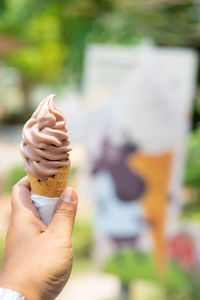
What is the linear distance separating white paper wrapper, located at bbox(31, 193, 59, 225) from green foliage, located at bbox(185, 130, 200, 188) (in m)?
3.98

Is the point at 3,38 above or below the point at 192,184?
above

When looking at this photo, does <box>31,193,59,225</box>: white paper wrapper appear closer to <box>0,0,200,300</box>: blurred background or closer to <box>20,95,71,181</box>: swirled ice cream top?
<box>20,95,71,181</box>: swirled ice cream top

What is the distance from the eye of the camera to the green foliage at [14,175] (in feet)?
22.1

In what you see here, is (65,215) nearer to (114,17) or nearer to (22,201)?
(22,201)

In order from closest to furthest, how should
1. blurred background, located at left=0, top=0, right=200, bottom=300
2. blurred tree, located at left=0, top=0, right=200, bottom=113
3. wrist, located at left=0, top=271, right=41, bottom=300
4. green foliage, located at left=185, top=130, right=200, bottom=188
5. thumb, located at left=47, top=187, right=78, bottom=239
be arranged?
wrist, located at left=0, top=271, right=41, bottom=300 → thumb, located at left=47, top=187, right=78, bottom=239 → blurred background, located at left=0, top=0, right=200, bottom=300 → green foliage, located at left=185, top=130, right=200, bottom=188 → blurred tree, located at left=0, top=0, right=200, bottom=113

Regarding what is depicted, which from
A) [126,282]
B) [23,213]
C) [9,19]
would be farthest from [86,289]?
[9,19]

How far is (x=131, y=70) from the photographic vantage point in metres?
4.08

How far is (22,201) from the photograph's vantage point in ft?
4.30

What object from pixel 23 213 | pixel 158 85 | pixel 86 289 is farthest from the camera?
pixel 86 289

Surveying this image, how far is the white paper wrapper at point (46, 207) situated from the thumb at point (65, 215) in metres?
0.03

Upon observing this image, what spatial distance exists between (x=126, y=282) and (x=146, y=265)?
0.29m

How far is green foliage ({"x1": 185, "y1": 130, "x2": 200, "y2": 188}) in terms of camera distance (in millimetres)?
5062

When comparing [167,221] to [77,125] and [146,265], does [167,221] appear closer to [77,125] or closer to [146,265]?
[146,265]

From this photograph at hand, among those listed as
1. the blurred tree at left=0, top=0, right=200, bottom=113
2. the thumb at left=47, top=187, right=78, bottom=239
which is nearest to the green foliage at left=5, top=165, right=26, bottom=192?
the blurred tree at left=0, top=0, right=200, bottom=113
